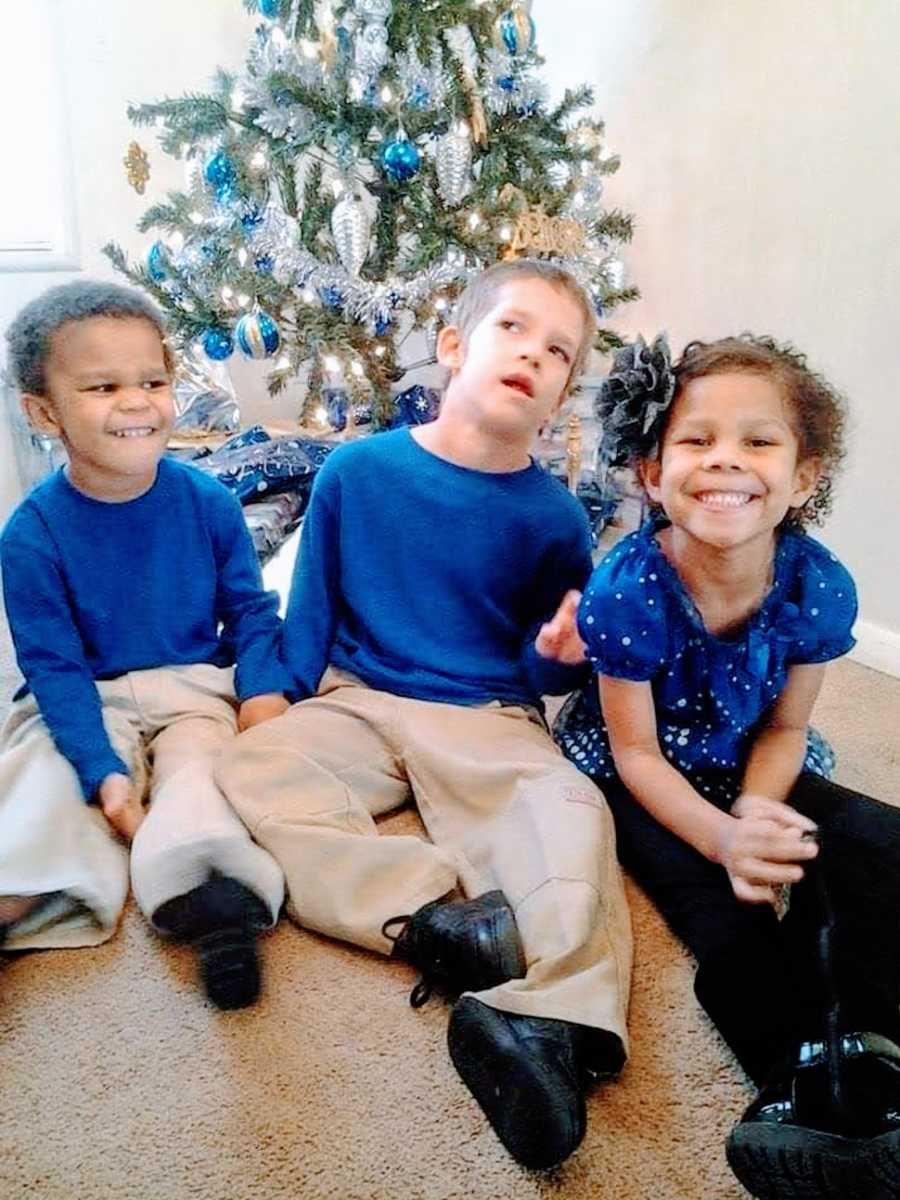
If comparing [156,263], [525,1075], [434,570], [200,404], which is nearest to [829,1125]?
[525,1075]

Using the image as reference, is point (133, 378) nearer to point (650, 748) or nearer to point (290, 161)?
point (650, 748)

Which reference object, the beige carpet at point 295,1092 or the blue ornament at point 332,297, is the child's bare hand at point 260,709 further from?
the blue ornament at point 332,297

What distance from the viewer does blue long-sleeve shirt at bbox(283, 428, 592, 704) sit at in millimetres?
1115

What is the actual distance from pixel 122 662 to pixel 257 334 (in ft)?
2.99

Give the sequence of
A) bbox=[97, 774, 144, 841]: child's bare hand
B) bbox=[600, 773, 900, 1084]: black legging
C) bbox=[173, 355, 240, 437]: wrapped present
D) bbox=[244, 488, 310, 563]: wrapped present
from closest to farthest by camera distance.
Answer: bbox=[600, 773, 900, 1084]: black legging → bbox=[97, 774, 144, 841]: child's bare hand → bbox=[244, 488, 310, 563]: wrapped present → bbox=[173, 355, 240, 437]: wrapped present

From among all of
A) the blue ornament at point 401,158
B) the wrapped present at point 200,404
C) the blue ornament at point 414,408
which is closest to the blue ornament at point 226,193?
the blue ornament at point 401,158

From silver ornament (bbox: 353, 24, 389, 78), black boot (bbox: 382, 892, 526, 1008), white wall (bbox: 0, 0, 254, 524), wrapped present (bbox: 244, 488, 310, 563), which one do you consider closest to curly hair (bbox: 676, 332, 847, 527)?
black boot (bbox: 382, 892, 526, 1008)

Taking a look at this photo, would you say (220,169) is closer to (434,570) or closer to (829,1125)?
(434,570)

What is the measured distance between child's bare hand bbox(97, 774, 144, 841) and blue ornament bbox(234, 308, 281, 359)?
107 centimetres

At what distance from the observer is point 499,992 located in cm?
73

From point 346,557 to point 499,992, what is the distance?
1.87 feet

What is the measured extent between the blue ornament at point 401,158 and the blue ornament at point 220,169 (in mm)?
293

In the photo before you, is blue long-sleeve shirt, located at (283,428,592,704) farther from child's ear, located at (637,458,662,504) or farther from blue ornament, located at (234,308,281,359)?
blue ornament, located at (234,308,281,359)

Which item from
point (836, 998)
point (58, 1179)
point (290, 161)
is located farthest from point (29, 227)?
point (836, 998)
